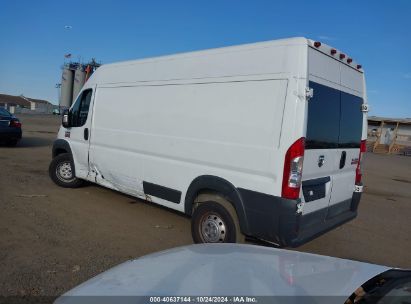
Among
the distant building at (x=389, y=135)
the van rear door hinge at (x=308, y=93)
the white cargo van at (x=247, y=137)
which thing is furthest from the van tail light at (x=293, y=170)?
the distant building at (x=389, y=135)

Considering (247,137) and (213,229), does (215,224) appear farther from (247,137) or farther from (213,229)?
(247,137)

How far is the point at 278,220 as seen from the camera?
411 cm

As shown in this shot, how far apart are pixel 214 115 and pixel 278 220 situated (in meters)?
1.49

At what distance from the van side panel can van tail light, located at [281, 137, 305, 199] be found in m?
0.10

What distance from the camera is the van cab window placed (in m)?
7.10

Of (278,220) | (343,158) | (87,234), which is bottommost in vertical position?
(87,234)

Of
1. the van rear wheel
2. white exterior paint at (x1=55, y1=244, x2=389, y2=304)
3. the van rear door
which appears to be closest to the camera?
white exterior paint at (x1=55, y1=244, x2=389, y2=304)

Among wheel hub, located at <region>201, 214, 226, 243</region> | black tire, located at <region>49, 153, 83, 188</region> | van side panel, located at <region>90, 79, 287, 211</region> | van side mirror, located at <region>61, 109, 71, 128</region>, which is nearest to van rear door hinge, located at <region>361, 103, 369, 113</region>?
van side panel, located at <region>90, 79, 287, 211</region>

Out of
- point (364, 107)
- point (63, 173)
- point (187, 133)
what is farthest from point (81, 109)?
point (364, 107)

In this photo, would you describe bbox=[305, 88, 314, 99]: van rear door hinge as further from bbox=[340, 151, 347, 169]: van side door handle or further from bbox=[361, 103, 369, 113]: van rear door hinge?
bbox=[361, 103, 369, 113]: van rear door hinge

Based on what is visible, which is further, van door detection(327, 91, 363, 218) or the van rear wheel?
van door detection(327, 91, 363, 218)

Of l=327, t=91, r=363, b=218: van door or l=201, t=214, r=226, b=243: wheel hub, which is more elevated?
l=327, t=91, r=363, b=218: van door

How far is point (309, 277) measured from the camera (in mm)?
2166

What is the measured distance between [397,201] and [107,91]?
8.14 meters
